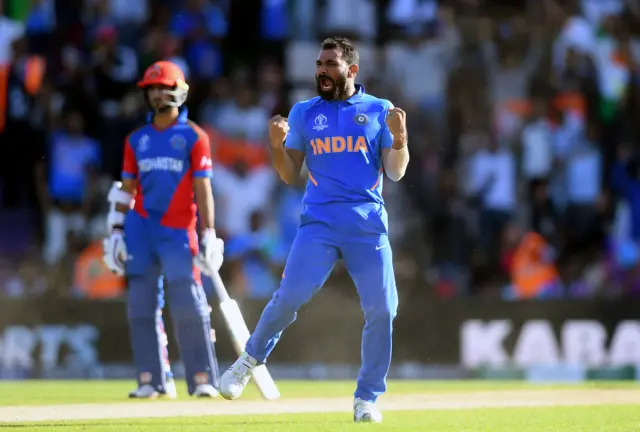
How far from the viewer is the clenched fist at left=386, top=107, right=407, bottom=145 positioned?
7324 millimetres

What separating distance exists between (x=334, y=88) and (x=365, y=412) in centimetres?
192

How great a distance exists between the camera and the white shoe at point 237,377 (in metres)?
7.70

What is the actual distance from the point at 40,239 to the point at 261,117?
114 inches

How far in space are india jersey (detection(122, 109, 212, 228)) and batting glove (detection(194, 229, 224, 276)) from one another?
264 mm

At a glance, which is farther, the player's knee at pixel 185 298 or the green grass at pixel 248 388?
the green grass at pixel 248 388

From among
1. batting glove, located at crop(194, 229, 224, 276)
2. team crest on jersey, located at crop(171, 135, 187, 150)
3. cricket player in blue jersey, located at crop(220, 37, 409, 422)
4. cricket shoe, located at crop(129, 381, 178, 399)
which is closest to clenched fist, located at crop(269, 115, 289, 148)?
cricket player in blue jersey, located at crop(220, 37, 409, 422)

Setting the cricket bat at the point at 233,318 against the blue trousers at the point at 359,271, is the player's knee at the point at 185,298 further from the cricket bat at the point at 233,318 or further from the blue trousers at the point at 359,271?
the blue trousers at the point at 359,271

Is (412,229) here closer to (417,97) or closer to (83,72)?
(417,97)

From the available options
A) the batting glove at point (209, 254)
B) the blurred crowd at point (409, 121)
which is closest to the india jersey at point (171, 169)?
the batting glove at point (209, 254)

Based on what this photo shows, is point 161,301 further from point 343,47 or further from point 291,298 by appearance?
point 343,47

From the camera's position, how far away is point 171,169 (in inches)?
377

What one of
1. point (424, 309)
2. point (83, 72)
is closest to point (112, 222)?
point (424, 309)

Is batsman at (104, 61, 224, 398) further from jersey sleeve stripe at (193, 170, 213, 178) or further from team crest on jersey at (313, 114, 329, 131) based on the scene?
team crest on jersey at (313, 114, 329, 131)

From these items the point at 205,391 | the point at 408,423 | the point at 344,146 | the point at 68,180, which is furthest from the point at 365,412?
the point at 68,180
